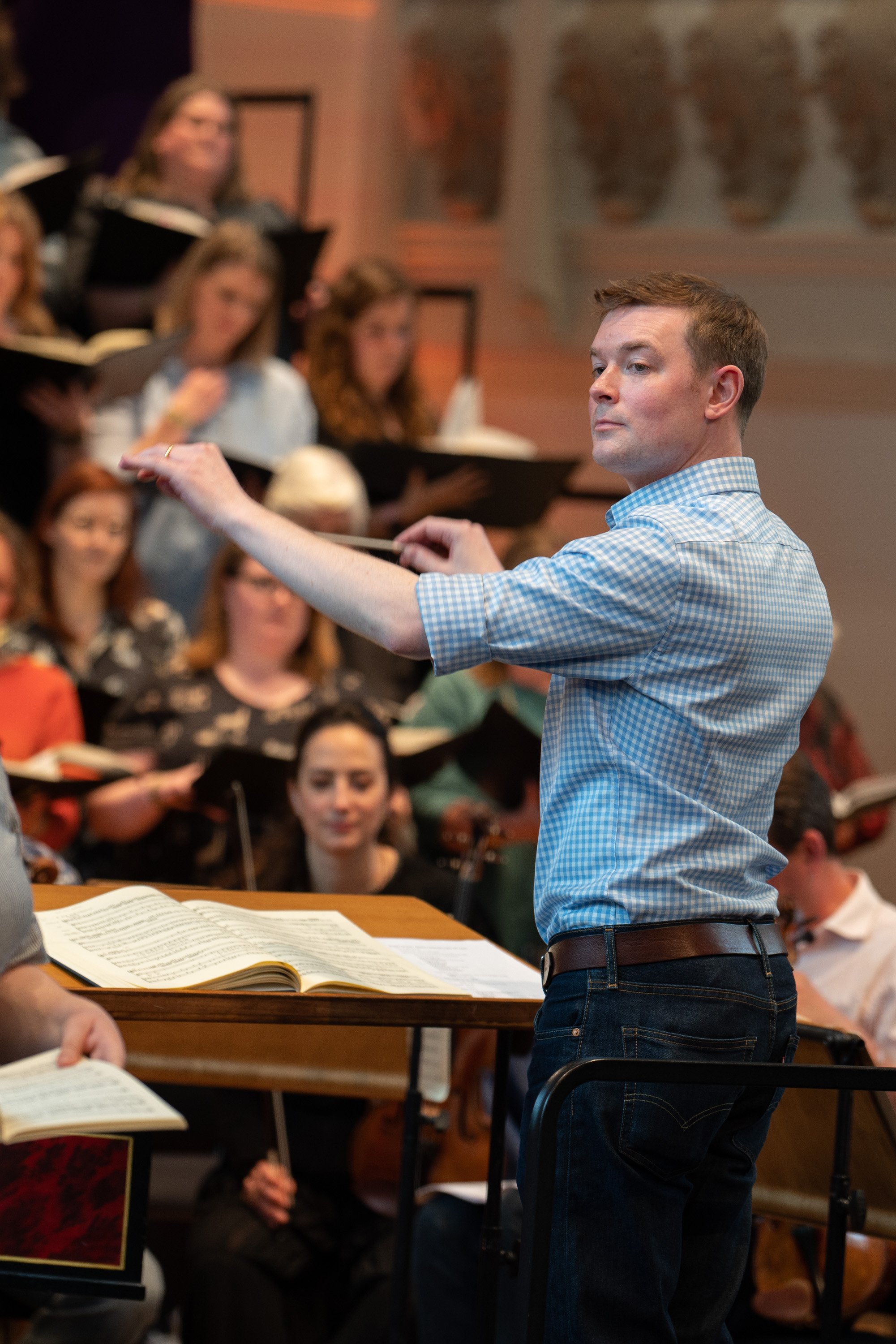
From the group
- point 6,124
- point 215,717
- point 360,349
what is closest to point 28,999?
point 215,717

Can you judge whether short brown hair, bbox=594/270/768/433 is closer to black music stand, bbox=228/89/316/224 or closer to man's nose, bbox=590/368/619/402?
man's nose, bbox=590/368/619/402

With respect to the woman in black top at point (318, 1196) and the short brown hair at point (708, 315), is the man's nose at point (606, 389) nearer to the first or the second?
the short brown hair at point (708, 315)

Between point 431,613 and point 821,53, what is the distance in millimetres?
4787

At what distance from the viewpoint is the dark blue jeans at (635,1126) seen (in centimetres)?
147

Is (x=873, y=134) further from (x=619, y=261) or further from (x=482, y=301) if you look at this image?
(x=482, y=301)

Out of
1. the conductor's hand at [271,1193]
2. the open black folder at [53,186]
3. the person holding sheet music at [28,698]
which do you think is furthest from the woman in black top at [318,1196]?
the open black folder at [53,186]

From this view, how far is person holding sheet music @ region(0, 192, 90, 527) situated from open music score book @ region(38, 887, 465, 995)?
2127mm

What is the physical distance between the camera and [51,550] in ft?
12.0

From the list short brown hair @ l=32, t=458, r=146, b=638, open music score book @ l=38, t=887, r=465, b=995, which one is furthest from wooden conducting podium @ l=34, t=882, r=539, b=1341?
short brown hair @ l=32, t=458, r=146, b=638

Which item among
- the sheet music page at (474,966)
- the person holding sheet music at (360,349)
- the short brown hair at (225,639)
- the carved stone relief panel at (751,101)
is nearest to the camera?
the sheet music page at (474,966)

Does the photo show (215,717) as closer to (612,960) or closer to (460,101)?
(612,960)

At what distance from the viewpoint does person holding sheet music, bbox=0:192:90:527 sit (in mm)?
3816

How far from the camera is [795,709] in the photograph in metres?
1.57

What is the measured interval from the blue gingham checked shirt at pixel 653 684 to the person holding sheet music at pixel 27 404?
2531mm
